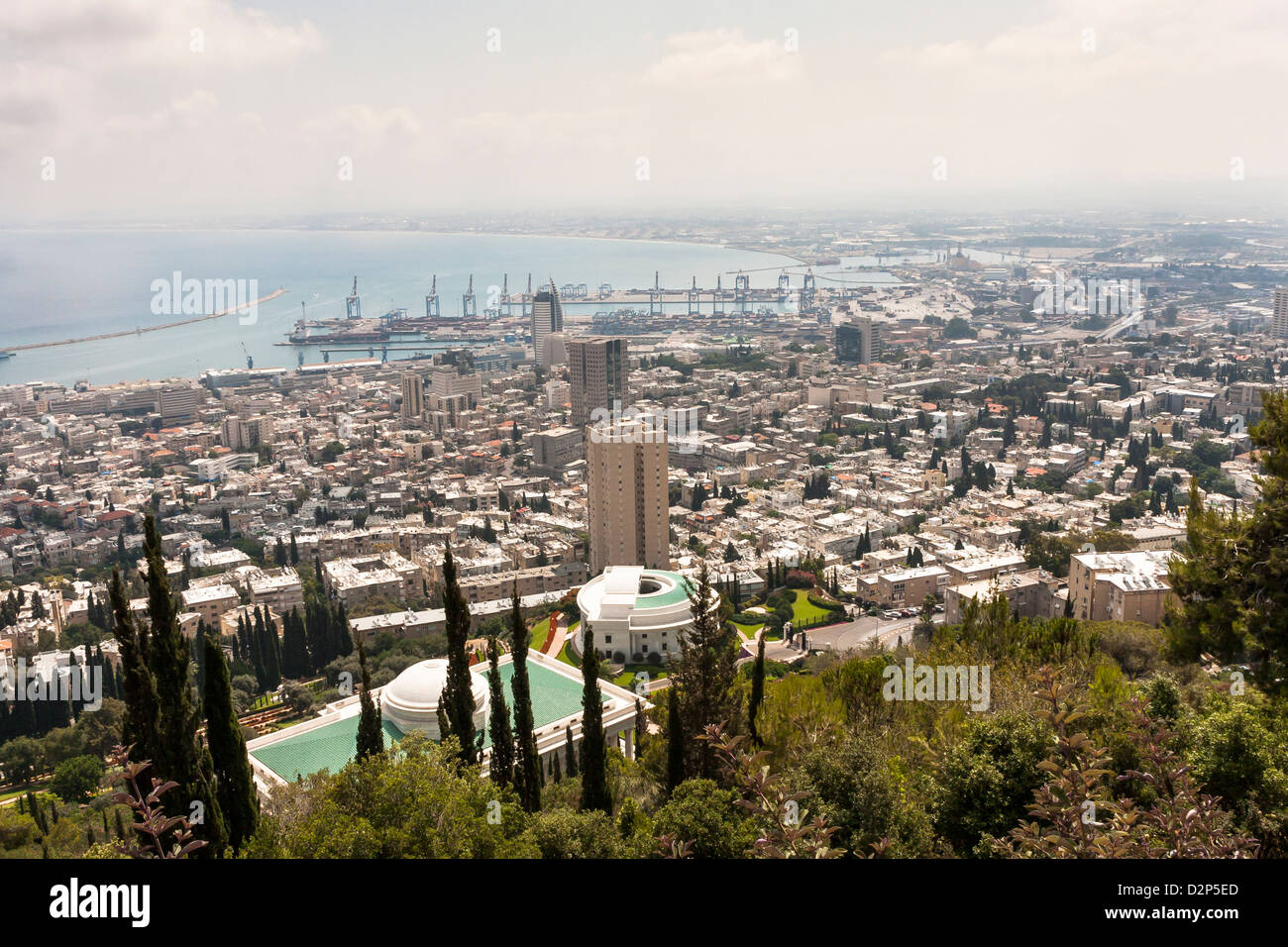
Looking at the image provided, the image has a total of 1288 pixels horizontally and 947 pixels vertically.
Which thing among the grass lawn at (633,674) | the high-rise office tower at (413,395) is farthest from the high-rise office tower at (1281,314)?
the grass lawn at (633,674)

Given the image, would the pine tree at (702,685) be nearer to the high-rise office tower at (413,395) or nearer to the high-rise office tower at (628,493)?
the high-rise office tower at (628,493)

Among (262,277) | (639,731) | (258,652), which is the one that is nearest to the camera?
(639,731)

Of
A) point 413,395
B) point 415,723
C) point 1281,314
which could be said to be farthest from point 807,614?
point 1281,314

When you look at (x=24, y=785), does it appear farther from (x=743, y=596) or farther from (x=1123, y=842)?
(x=1123, y=842)

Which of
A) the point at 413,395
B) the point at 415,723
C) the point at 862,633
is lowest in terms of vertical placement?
the point at 862,633

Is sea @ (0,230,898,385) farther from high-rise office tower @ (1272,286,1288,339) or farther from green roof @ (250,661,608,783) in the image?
green roof @ (250,661,608,783)

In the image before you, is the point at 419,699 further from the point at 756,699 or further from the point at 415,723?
the point at 756,699

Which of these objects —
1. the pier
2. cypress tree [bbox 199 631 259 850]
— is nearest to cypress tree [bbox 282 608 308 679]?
cypress tree [bbox 199 631 259 850]
